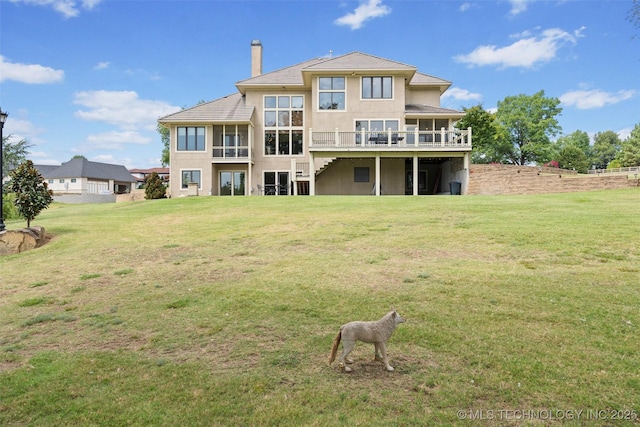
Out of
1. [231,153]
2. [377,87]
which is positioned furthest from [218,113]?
[377,87]

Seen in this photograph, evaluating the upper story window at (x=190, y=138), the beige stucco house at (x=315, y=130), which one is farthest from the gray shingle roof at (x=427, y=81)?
the upper story window at (x=190, y=138)

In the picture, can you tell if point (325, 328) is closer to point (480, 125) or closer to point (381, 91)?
point (381, 91)

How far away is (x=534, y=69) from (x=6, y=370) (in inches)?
2622

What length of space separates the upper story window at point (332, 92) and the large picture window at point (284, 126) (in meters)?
2.16

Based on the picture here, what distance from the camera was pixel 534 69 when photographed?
56.5m

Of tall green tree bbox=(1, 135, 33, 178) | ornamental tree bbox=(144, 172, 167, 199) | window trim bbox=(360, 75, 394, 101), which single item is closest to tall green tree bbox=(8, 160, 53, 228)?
ornamental tree bbox=(144, 172, 167, 199)

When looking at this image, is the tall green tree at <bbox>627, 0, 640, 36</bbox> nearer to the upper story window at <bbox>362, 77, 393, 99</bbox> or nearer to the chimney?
the upper story window at <bbox>362, 77, 393, 99</bbox>

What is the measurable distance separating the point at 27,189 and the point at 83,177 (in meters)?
49.8

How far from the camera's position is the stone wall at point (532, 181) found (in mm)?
19641

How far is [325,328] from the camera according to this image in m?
4.67

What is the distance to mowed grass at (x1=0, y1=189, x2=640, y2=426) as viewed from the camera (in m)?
3.14

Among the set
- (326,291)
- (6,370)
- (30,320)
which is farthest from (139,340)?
(326,291)

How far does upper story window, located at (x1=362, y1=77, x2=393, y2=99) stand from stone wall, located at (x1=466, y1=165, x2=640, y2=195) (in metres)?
7.61

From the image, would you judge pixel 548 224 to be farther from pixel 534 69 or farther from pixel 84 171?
pixel 84 171
